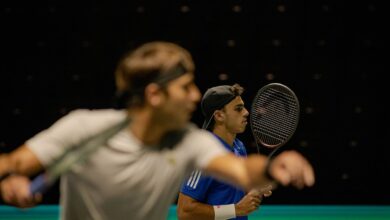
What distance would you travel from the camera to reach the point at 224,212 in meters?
2.30

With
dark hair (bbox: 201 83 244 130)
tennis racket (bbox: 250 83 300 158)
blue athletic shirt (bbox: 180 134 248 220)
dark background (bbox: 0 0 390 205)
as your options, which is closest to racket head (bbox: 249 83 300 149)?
tennis racket (bbox: 250 83 300 158)

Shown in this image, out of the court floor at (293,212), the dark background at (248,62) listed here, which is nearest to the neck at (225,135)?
the court floor at (293,212)

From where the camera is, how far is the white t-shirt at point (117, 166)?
4.25 ft

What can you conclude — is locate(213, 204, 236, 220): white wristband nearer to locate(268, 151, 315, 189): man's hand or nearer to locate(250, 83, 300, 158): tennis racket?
locate(250, 83, 300, 158): tennis racket

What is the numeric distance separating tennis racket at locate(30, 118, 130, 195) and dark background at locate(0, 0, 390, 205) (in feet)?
9.75

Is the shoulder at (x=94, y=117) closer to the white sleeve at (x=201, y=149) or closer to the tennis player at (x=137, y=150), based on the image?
the tennis player at (x=137, y=150)

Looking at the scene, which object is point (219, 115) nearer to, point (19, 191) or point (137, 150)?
point (137, 150)

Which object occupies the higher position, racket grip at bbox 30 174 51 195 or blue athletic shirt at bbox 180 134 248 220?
racket grip at bbox 30 174 51 195

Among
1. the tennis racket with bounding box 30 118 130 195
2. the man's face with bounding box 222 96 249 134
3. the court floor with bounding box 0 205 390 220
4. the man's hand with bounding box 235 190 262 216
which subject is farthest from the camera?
the court floor with bounding box 0 205 390 220

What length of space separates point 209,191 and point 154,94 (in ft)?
3.68

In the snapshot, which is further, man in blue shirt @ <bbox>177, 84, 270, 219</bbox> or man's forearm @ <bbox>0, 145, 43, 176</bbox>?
man in blue shirt @ <bbox>177, 84, 270, 219</bbox>

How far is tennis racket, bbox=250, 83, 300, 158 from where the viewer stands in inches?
101

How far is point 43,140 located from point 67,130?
56 mm

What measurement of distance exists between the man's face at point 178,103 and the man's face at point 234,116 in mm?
1190
